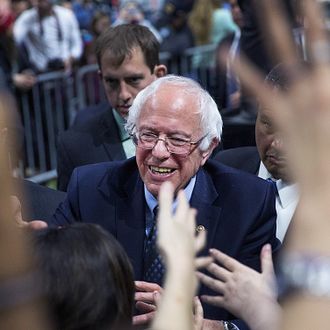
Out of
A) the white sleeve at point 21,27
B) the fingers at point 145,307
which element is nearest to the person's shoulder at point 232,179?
the fingers at point 145,307

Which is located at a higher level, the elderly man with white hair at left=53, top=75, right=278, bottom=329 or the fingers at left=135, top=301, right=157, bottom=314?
the elderly man with white hair at left=53, top=75, right=278, bottom=329

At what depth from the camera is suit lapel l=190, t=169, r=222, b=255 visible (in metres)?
2.81

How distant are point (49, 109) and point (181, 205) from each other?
643 cm

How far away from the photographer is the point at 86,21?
11.9 metres

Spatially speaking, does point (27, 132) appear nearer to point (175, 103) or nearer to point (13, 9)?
point (13, 9)

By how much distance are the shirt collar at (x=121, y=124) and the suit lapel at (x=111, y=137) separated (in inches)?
0.6

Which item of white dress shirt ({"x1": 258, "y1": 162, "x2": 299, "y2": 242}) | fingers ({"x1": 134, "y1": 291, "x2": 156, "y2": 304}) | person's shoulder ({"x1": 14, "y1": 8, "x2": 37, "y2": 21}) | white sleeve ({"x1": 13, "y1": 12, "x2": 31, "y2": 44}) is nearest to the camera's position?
fingers ({"x1": 134, "y1": 291, "x2": 156, "y2": 304})

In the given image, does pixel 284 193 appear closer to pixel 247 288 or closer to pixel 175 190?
pixel 175 190

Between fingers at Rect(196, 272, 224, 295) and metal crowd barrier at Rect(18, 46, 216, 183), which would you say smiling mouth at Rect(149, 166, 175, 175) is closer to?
fingers at Rect(196, 272, 224, 295)

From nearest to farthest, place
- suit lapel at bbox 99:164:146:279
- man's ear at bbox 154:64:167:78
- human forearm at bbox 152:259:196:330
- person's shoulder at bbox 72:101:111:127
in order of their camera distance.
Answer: human forearm at bbox 152:259:196:330 < suit lapel at bbox 99:164:146:279 < person's shoulder at bbox 72:101:111:127 < man's ear at bbox 154:64:167:78

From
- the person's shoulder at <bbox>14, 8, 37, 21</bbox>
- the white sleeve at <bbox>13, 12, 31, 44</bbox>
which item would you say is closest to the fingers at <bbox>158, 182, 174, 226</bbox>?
the white sleeve at <bbox>13, 12, 31, 44</bbox>

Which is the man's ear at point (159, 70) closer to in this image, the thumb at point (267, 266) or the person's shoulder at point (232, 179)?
the person's shoulder at point (232, 179)

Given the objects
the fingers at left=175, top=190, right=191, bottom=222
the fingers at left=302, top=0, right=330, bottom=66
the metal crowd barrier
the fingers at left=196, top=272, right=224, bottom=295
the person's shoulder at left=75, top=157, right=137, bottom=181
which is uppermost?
the fingers at left=302, top=0, right=330, bottom=66

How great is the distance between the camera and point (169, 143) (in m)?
2.85
